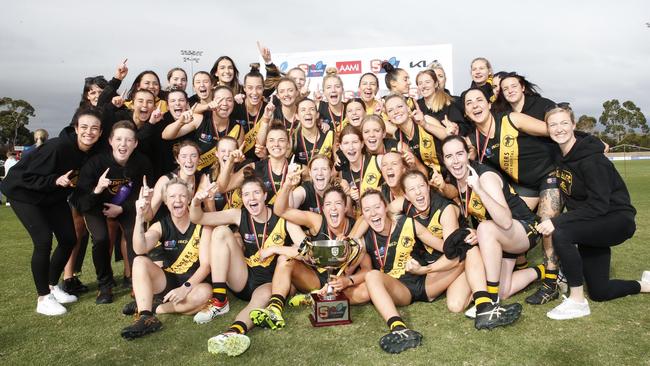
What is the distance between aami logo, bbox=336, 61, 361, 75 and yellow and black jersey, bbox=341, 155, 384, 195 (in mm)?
8034

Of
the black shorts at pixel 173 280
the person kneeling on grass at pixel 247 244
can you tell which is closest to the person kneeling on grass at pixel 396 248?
the person kneeling on grass at pixel 247 244

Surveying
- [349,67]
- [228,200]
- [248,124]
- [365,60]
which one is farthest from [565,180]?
[349,67]

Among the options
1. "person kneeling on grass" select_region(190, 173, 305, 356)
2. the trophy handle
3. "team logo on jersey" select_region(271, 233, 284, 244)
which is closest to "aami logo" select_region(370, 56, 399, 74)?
"person kneeling on grass" select_region(190, 173, 305, 356)

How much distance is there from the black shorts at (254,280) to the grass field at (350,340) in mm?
156

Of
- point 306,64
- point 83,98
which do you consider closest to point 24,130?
point 306,64

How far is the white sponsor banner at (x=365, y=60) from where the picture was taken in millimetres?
11969

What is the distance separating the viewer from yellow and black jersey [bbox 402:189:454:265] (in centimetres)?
397

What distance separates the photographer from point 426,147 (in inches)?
196

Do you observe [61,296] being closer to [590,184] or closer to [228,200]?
[228,200]

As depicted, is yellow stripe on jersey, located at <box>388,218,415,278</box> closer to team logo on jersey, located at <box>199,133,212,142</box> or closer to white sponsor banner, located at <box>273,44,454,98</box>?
team logo on jersey, located at <box>199,133,212,142</box>

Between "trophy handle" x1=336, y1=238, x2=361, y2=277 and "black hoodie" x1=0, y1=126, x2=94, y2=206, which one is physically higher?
"black hoodie" x1=0, y1=126, x2=94, y2=206

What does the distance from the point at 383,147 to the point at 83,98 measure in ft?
12.8

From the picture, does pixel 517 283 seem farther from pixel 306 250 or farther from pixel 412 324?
pixel 306 250

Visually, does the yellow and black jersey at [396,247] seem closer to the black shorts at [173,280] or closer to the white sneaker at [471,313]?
the white sneaker at [471,313]
